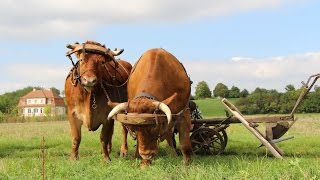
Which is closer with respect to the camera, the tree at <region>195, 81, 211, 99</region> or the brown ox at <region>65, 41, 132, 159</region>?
the brown ox at <region>65, 41, 132, 159</region>

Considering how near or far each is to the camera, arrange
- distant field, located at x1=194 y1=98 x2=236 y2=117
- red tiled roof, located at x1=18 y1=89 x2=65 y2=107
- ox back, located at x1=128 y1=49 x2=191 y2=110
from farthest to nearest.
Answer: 1. red tiled roof, located at x1=18 y1=89 x2=65 y2=107
2. distant field, located at x1=194 y1=98 x2=236 y2=117
3. ox back, located at x1=128 y1=49 x2=191 y2=110

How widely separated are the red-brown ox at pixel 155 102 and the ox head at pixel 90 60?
74cm

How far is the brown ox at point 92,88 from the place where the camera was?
9.58 m

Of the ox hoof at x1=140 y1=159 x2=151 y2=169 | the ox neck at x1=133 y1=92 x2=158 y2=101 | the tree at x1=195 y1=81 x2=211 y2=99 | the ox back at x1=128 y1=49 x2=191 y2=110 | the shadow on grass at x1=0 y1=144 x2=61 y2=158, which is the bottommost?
the shadow on grass at x1=0 y1=144 x2=61 y2=158

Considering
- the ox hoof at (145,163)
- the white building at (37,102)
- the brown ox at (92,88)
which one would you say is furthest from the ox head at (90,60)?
the white building at (37,102)

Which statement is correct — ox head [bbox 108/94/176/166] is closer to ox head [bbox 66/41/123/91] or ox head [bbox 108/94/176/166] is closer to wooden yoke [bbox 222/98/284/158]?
ox head [bbox 66/41/123/91]

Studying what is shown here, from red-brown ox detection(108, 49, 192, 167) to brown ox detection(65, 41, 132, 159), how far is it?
0.79m

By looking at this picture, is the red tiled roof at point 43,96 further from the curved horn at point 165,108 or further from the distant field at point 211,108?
Result: the curved horn at point 165,108

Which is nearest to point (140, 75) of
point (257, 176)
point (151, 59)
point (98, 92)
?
point (151, 59)

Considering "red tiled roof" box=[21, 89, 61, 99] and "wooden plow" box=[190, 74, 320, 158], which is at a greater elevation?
"red tiled roof" box=[21, 89, 61, 99]

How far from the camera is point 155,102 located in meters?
7.46

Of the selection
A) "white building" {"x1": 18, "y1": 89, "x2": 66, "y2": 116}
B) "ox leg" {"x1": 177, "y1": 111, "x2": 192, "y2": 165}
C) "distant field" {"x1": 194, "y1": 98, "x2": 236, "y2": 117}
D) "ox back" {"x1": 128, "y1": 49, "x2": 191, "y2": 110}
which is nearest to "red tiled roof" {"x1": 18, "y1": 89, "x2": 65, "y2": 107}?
"white building" {"x1": 18, "y1": 89, "x2": 66, "y2": 116}

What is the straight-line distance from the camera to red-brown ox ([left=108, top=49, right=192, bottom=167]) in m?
7.39

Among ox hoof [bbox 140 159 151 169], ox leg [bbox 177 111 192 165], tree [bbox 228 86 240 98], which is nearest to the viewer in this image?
ox hoof [bbox 140 159 151 169]
